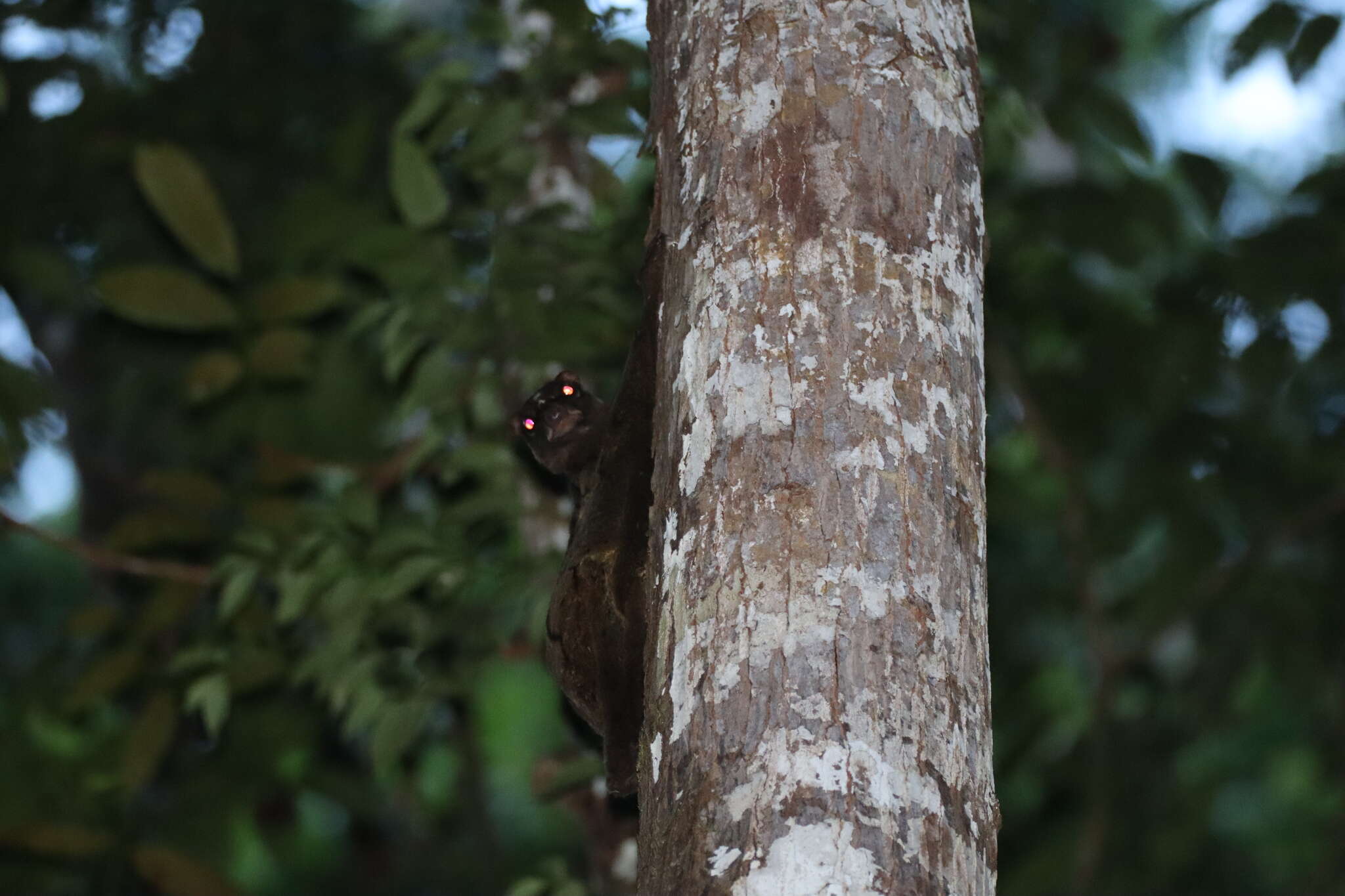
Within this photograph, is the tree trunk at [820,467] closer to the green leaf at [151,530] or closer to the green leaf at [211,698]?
the green leaf at [211,698]

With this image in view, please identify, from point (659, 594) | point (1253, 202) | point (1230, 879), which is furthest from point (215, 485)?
point (1253, 202)

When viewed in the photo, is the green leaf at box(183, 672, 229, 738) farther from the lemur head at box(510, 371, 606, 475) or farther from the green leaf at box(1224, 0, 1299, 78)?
the green leaf at box(1224, 0, 1299, 78)

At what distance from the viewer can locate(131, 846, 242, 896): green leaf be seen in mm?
4250

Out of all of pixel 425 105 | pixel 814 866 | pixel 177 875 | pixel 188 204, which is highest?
pixel 425 105

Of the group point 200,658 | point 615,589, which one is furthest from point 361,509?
point 615,589

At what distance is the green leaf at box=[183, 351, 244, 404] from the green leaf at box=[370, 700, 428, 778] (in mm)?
1133

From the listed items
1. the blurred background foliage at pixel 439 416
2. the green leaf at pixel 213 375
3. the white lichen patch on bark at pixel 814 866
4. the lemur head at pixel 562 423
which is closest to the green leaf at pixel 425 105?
the blurred background foliage at pixel 439 416

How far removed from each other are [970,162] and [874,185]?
0.21 metres

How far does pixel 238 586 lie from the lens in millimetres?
3867

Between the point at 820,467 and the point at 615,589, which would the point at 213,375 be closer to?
the point at 615,589

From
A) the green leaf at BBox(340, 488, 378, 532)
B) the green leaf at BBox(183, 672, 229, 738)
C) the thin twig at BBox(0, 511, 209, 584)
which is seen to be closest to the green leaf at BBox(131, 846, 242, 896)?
the green leaf at BBox(183, 672, 229, 738)

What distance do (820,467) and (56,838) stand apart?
344 centimetres

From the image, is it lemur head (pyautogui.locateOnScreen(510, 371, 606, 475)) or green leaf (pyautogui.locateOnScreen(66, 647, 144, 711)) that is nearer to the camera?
lemur head (pyautogui.locateOnScreen(510, 371, 606, 475))

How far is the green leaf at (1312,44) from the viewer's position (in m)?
3.59
